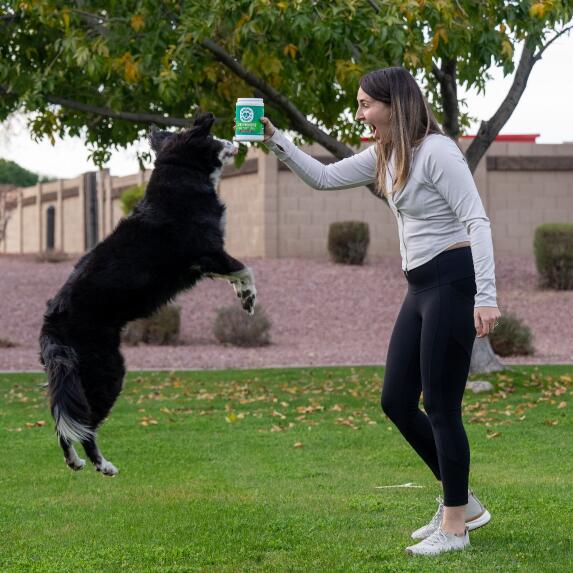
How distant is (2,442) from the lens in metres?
10.2

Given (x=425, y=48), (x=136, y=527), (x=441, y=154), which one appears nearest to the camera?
(x=441, y=154)

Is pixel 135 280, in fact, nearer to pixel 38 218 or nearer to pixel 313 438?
pixel 313 438

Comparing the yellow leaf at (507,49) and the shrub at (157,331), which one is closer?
the yellow leaf at (507,49)

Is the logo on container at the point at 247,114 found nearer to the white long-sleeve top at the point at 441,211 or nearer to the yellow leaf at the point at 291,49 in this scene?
the white long-sleeve top at the point at 441,211

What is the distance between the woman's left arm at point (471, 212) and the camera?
184 inches

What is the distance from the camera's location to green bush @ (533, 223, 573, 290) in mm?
24188

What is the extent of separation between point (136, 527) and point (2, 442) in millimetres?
4304

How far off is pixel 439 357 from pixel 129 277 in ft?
4.76

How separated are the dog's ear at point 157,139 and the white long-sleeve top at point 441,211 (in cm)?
119

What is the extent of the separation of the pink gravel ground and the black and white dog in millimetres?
12050

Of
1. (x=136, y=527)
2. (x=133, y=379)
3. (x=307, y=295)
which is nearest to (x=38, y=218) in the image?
(x=307, y=295)

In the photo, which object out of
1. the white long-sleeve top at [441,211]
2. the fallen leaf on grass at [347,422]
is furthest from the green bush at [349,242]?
the white long-sleeve top at [441,211]

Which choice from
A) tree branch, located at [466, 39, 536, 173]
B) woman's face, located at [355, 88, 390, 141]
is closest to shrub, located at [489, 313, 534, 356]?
tree branch, located at [466, 39, 536, 173]

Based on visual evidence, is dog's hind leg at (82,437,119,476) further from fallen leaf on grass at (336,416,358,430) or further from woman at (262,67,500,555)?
fallen leaf on grass at (336,416,358,430)
